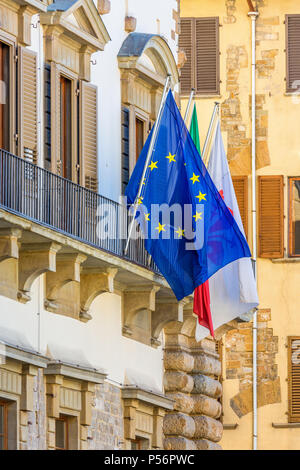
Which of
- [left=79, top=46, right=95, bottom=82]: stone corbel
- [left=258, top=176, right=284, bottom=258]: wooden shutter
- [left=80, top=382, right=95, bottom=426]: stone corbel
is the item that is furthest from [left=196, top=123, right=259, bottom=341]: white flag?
[left=258, top=176, right=284, bottom=258]: wooden shutter

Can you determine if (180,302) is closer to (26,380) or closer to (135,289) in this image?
(135,289)

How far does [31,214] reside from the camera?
1046 inches

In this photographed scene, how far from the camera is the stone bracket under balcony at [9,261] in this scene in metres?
25.8

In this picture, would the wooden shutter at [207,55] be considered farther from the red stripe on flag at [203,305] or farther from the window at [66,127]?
the window at [66,127]

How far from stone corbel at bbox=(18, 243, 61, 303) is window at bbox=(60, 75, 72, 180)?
2.60 metres

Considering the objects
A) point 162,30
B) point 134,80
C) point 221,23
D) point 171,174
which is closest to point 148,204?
point 171,174

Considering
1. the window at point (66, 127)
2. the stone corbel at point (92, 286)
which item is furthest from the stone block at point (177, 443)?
the window at point (66, 127)

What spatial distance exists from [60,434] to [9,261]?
3238mm

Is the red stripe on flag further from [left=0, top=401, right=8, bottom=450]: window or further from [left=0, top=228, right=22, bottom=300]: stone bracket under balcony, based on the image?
[left=0, top=401, right=8, bottom=450]: window

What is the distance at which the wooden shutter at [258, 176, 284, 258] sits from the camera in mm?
43375

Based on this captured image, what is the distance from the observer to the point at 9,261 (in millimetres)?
26672

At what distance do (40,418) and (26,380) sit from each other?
84 centimetres

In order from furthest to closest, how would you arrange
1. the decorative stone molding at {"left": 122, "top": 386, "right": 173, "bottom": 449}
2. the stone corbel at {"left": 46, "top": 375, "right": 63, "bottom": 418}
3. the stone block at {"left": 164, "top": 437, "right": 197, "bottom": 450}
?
the stone block at {"left": 164, "top": 437, "right": 197, "bottom": 450}
the decorative stone molding at {"left": 122, "top": 386, "right": 173, "bottom": 449}
the stone corbel at {"left": 46, "top": 375, "right": 63, "bottom": 418}

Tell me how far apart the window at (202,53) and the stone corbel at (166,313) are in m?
12.8
